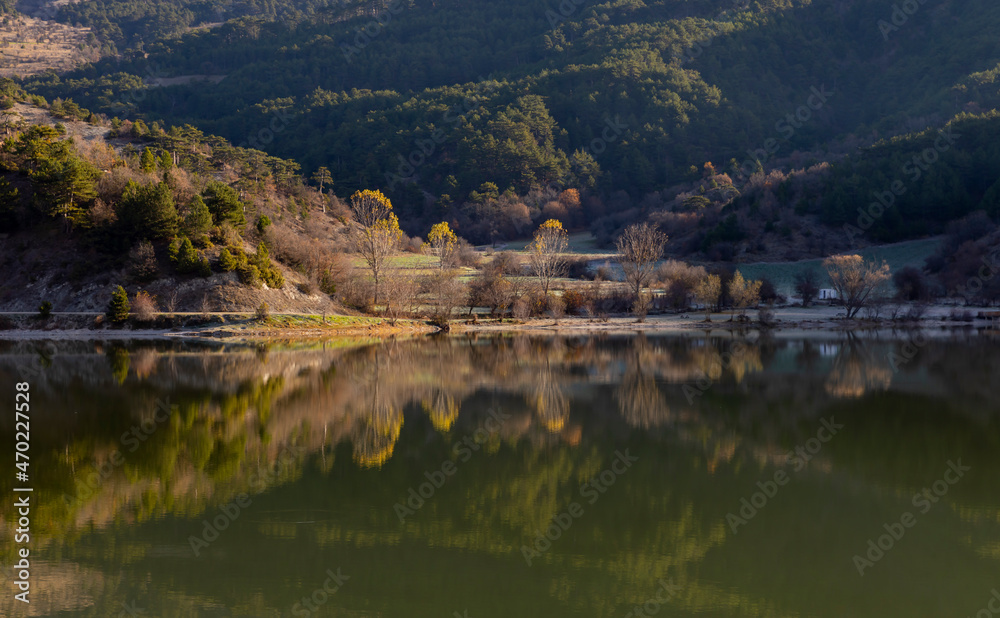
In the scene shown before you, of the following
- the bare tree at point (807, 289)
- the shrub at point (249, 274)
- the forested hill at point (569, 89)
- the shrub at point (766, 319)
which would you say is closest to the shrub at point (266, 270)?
the shrub at point (249, 274)

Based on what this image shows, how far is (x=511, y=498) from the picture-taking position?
36.0 feet

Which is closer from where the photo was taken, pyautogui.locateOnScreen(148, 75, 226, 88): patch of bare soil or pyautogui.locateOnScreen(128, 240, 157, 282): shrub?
pyautogui.locateOnScreen(128, 240, 157, 282): shrub

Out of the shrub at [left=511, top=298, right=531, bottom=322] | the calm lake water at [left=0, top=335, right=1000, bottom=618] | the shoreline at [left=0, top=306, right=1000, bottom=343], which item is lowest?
the calm lake water at [left=0, top=335, right=1000, bottom=618]

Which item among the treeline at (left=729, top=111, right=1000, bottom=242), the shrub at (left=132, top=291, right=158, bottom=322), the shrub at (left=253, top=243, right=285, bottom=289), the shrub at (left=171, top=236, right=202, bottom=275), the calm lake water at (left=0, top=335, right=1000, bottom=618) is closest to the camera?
the calm lake water at (left=0, top=335, right=1000, bottom=618)

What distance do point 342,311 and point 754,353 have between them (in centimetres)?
2541

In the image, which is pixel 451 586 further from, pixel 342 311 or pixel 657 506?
pixel 342 311

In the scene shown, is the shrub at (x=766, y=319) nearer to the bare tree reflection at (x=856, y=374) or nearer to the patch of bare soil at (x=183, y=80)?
the bare tree reflection at (x=856, y=374)

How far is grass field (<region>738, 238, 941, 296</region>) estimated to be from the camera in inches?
2593

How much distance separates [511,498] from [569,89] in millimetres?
127247

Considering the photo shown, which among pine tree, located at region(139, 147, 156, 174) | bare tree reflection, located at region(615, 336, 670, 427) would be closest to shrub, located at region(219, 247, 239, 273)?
pine tree, located at region(139, 147, 156, 174)

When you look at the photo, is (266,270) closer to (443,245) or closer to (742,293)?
(443,245)

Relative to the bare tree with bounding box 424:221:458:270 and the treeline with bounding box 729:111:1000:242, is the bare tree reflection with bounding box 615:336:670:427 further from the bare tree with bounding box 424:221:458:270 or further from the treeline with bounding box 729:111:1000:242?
the treeline with bounding box 729:111:1000:242

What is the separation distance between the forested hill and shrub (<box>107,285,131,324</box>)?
69237mm

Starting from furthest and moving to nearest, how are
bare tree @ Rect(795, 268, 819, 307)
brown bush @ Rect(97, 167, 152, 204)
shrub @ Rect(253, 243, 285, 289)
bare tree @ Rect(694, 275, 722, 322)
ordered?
bare tree @ Rect(795, 268, 819, 307)
bare tree @ Rect(694, 275, 722, 322)
brown bush @ Rect(97, 167, 152, 204)
shrub @ Rect(253, 243, 285, 289)
